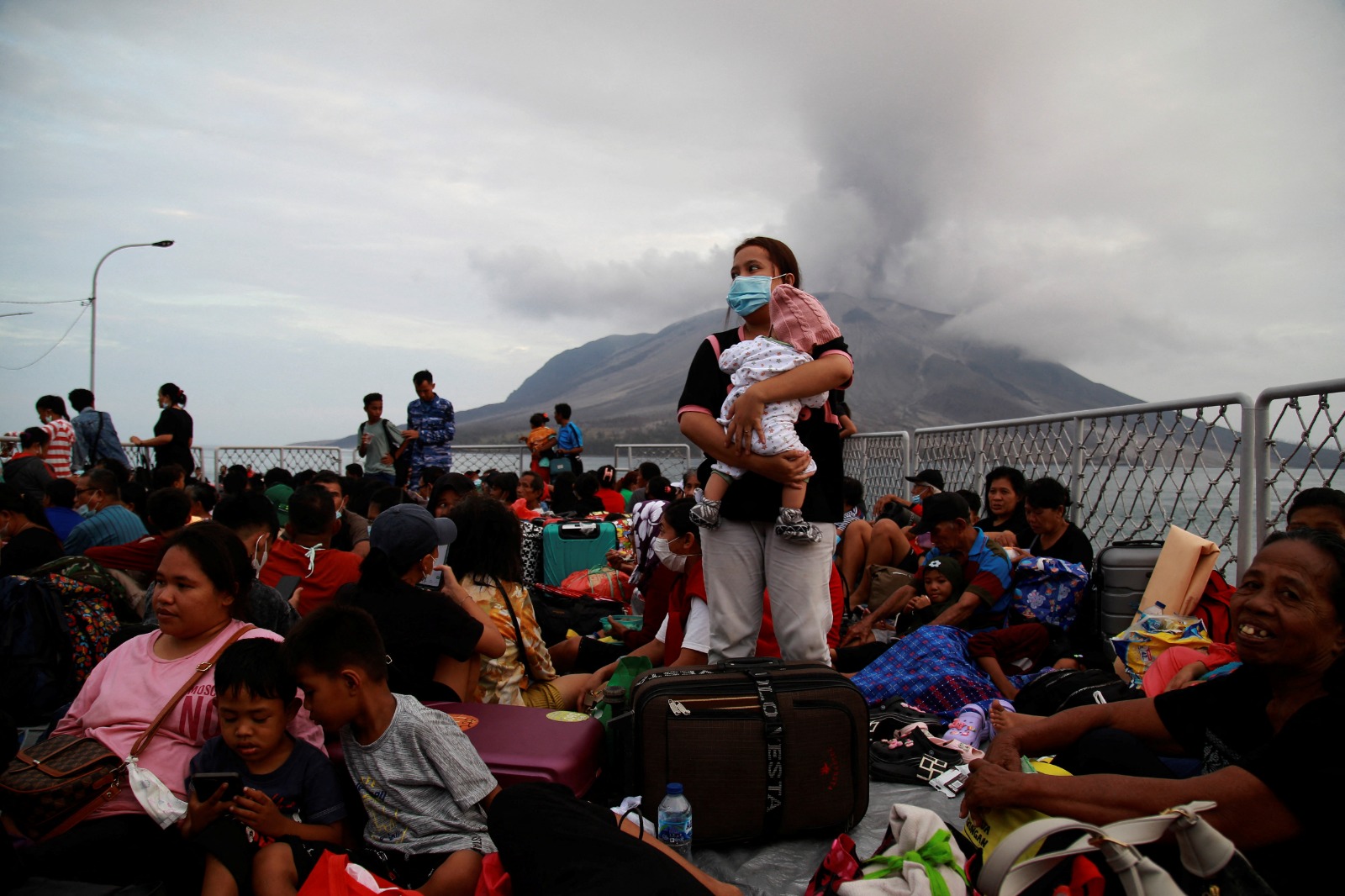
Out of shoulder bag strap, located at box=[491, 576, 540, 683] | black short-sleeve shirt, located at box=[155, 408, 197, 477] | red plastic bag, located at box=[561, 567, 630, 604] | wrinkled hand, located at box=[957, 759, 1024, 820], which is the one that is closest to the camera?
wrinkled hand, located at box=[957, 759, 1024, 820]

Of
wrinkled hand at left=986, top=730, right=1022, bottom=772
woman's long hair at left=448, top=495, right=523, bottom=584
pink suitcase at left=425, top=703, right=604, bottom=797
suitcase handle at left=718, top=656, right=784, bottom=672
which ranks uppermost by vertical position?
woman's long hair at left=448, top=495, right=523, bottom=584

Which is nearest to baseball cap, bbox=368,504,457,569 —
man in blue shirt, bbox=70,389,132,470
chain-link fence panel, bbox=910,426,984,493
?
chain-link fence panel, bbox=910,426,984,493

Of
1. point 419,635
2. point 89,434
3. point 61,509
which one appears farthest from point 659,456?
point 419,635

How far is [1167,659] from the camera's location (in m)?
3.19

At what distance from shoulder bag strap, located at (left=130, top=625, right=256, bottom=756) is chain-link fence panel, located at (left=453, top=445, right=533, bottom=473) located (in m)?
12.3

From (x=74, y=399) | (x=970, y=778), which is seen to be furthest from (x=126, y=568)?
(x=74, y=399)

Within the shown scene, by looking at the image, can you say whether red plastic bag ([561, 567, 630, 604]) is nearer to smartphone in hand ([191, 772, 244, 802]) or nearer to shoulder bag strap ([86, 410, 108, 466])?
smartphone in hand ([191, 772, 244, 802])

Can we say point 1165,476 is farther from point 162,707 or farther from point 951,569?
point 162,707

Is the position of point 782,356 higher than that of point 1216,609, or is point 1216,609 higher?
point 782,356

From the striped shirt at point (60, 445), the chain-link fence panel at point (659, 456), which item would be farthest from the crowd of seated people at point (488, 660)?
the chain-link fence panel at point (659, 456)

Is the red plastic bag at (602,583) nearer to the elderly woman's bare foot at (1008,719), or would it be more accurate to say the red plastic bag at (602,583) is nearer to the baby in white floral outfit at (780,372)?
the baby in white floral outfit at (780,372)

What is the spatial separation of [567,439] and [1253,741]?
398 inches

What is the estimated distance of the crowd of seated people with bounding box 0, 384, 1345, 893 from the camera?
1852 millimetres

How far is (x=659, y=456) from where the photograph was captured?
16172 mm
